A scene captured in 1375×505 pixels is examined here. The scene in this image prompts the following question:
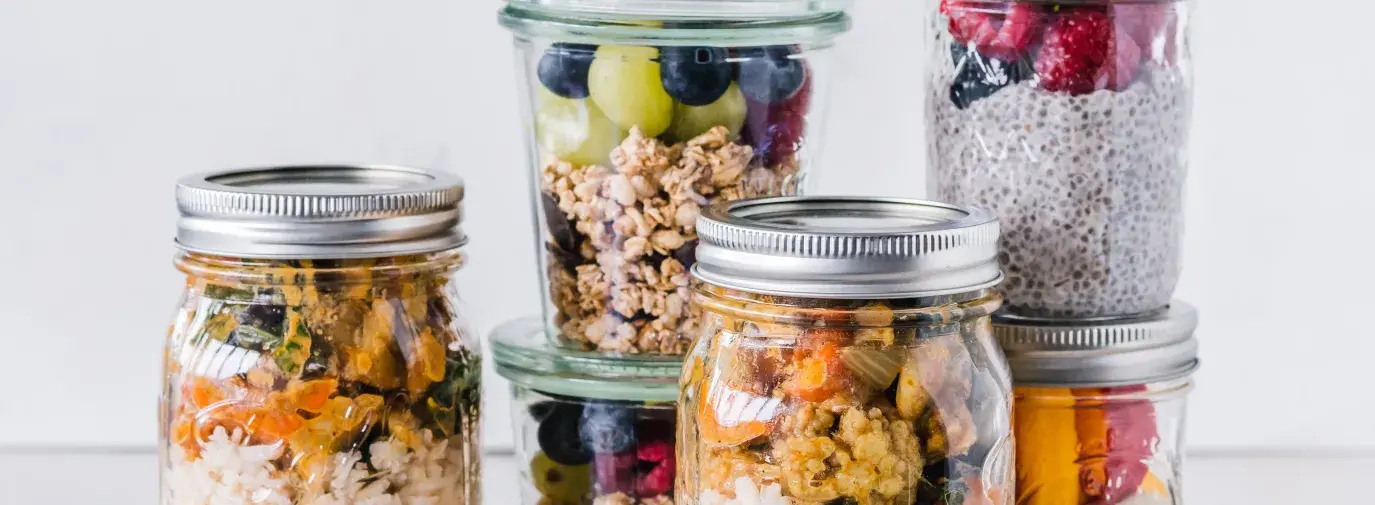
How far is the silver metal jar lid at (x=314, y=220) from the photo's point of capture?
92 cm

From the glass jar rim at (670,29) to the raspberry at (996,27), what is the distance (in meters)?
0.09

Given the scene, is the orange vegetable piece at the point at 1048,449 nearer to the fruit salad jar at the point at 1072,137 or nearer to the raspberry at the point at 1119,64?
the fruit salad jar at the point at 1072,137

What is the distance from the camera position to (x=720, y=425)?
2.80ft

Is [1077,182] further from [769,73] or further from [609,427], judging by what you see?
[609,427]

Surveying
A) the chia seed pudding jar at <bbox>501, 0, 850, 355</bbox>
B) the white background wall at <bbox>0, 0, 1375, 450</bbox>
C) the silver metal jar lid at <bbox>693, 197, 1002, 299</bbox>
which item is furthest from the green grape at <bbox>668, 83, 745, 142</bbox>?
the white background wall at <bbox>0, 0, 1375, 450</bbox>

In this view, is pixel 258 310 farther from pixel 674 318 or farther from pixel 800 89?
pixel 800 89

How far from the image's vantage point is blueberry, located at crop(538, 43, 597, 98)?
1012 mm

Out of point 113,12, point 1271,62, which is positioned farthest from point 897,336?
point 113,12

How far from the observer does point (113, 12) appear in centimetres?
142

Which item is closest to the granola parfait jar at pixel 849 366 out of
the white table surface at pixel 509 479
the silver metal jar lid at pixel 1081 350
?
the silver metal jar lid at pixel 1081 350

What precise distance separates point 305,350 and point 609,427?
23 centimetres

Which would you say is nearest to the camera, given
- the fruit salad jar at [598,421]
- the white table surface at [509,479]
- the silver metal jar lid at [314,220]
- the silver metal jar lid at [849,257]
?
the silver metal jar lid at [849,257]

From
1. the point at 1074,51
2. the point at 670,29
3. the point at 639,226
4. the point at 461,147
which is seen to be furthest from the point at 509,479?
the point at 1074,51

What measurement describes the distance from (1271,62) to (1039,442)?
608mm
